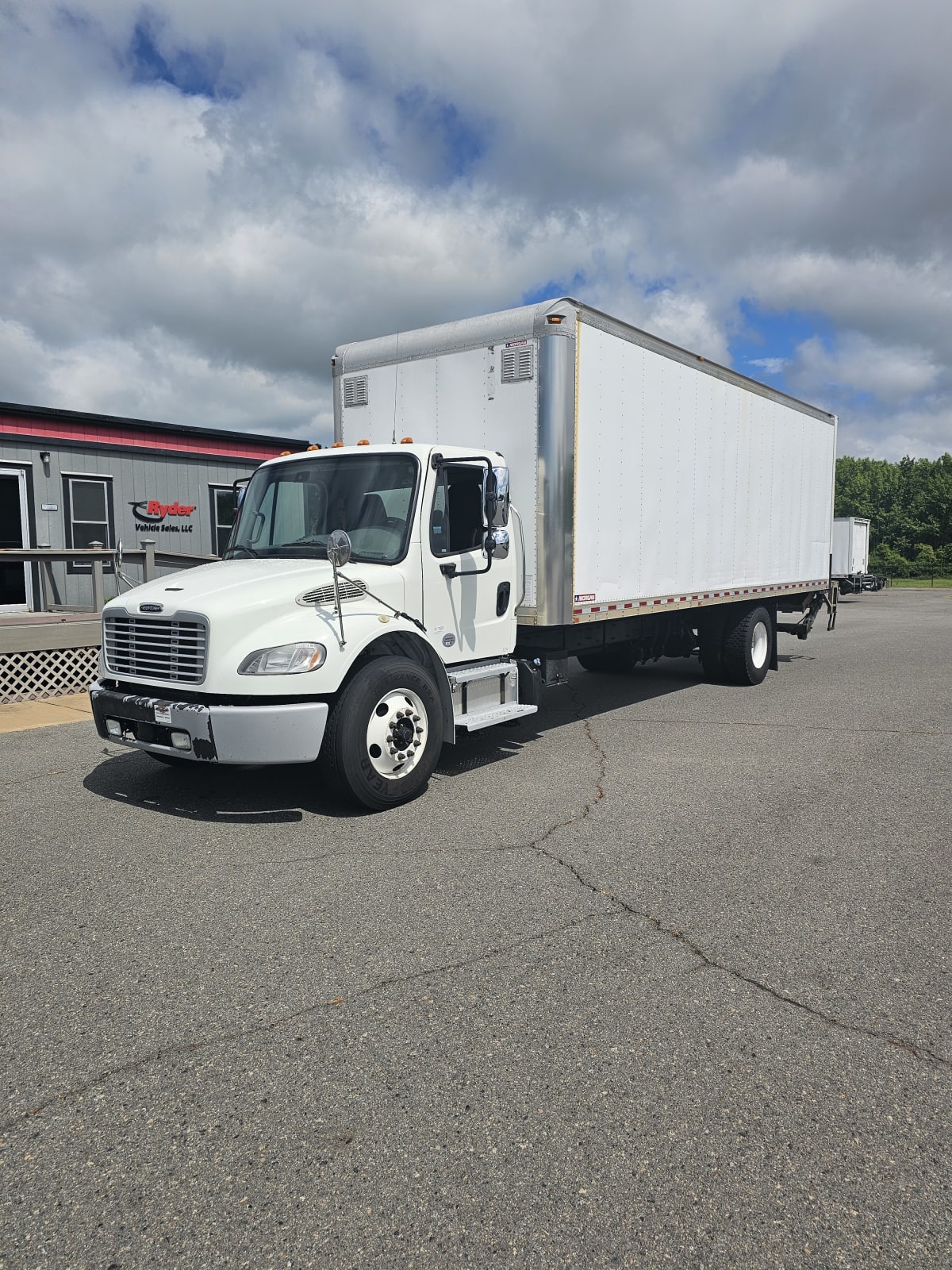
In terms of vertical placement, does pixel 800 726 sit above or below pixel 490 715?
below

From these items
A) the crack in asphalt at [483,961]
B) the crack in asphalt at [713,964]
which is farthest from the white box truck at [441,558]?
the crack in asphalt at [483,961]

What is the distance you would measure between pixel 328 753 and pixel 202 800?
3.73 feet

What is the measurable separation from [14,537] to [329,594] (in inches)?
456

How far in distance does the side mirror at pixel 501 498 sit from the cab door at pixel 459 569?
13cm

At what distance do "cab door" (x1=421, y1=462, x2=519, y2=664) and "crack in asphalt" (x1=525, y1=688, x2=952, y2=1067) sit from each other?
1.67m

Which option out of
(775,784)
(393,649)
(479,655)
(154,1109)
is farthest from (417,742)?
(154,1109)

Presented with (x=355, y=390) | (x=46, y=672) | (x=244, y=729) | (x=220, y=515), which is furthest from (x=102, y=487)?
(x=244, y=729)

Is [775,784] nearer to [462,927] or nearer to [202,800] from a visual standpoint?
[462,927]

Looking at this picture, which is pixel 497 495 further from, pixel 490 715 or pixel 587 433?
pixel 490 715

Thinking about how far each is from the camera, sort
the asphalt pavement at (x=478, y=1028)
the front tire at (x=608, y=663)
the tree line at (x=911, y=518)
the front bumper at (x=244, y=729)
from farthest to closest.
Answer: the tree line at (x=911, y=518)
the front tire at (x=608, y=663)
the front bumper at (x=244, y=729)
the asphalt pavement at (x=478, y=1028)

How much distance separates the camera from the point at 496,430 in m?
7.51

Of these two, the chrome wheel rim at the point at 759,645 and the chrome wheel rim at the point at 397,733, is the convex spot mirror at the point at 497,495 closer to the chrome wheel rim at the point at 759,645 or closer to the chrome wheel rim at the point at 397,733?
the chrome wheel rim at the point at 397,733

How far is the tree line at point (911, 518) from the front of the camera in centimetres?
6562

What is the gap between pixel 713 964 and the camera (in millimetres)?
3779
